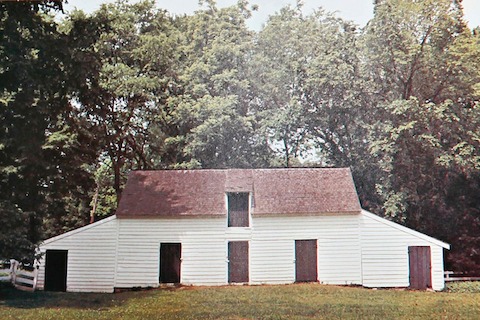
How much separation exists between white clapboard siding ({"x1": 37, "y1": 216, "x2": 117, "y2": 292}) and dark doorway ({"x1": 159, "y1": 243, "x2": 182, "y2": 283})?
515 mm

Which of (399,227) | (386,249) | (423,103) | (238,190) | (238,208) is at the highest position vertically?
(423,103)

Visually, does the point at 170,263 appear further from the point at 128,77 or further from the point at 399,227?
the point at 399,227

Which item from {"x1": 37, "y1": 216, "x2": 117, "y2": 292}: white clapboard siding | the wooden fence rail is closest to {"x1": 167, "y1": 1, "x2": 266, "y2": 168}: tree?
{"x1": 37, "y1": 216, "x2": 117, "y2": 292}: white clapboard siding

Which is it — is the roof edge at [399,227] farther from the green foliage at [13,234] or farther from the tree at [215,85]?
the green foliage at [13,234]

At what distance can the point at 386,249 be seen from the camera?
573cm

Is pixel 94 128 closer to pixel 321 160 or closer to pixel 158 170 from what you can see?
pixel 158 170

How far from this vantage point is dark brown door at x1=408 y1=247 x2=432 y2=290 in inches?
225

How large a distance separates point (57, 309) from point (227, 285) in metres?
1.64

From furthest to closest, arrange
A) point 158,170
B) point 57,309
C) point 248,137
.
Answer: point 158,170 < point 248,137 < point 57,309

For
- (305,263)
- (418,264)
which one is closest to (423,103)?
(418,264)

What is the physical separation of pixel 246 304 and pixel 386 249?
1.98 meters

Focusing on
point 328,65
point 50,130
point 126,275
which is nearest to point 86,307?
point 126,275

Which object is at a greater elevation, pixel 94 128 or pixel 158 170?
pixel 94 128

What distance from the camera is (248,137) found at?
5.10 m
